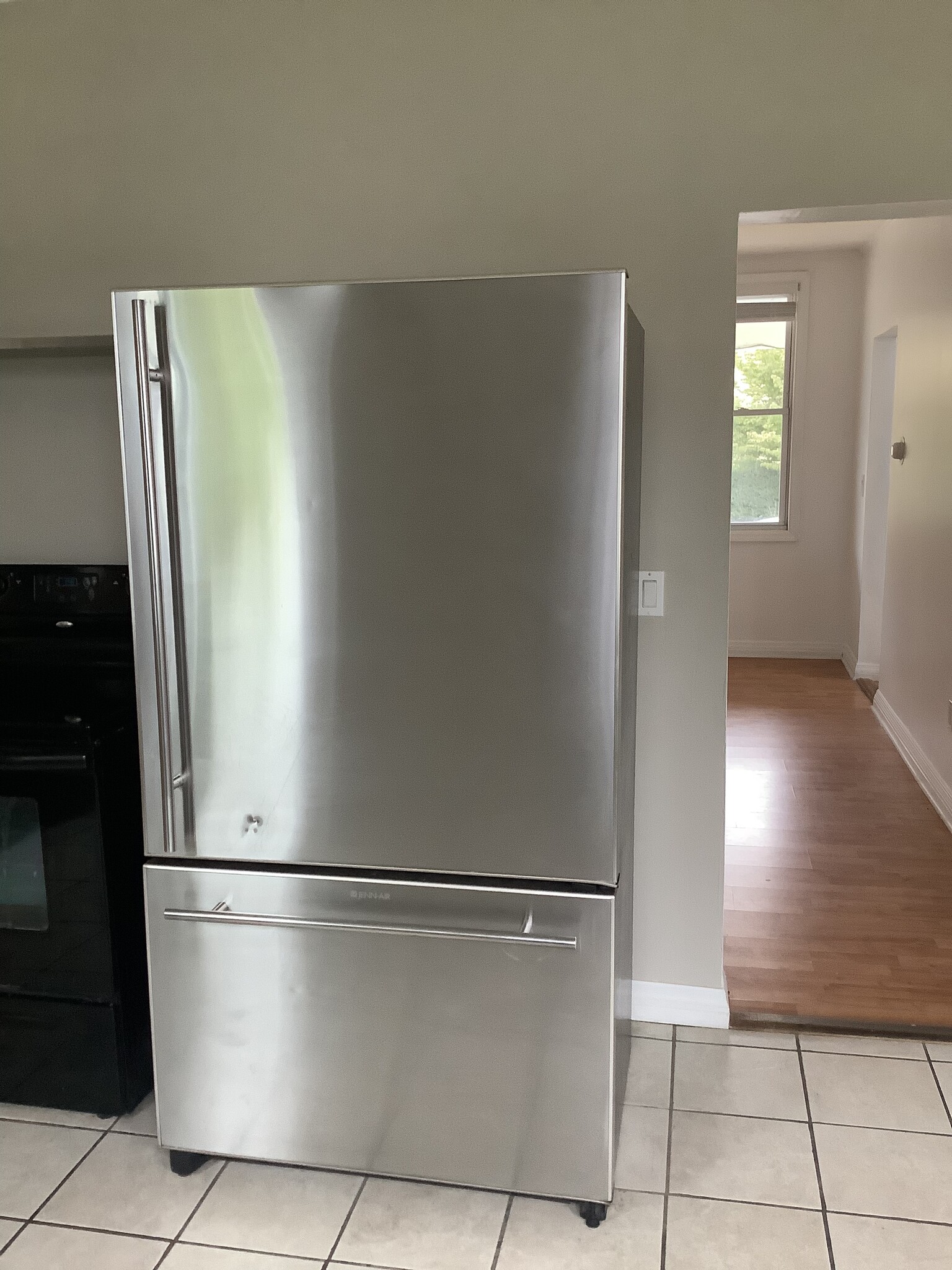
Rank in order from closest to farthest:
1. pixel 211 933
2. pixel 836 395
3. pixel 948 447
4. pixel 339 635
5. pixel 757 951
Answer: pixel 339 635 < pixel 211 933 < pixel 757 951 < pixel 948 447 < pixel 836 395

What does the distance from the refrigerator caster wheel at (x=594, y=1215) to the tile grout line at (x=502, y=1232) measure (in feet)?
0.46

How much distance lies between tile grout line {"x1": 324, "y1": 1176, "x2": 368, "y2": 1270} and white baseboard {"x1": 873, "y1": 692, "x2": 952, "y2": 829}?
2.71 meters

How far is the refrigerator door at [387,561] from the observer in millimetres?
1709

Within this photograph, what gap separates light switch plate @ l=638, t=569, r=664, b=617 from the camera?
2.43 m

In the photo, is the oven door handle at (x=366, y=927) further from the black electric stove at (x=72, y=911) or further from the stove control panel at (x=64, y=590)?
the stove control panel at (x=64, y=590)

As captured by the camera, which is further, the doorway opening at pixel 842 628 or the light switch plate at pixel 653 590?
the doorway opening at pixel 842 628

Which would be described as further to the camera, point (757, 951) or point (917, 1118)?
point (757, 951)

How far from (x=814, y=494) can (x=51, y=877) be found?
6.06 m

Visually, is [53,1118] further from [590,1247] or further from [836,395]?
[836,395]

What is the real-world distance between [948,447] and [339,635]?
129 inches

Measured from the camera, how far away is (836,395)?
7.00 metres

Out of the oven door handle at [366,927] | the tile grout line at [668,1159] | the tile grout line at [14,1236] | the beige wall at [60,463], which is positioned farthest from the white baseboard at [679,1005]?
the beige wall at [60,463]

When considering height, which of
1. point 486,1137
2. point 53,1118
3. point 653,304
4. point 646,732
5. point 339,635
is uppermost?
point 653,304

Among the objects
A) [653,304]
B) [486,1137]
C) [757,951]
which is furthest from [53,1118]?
[653,304]
